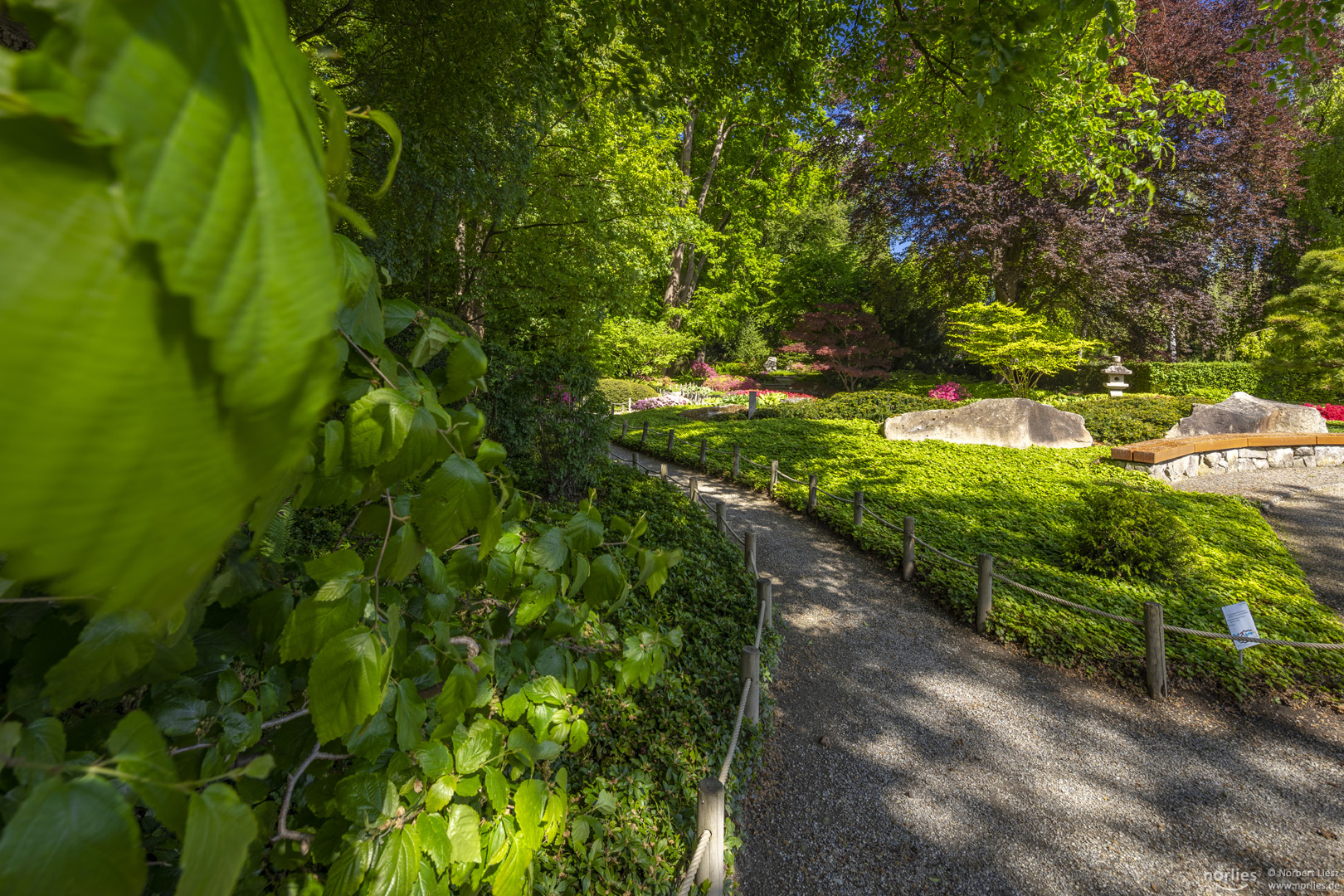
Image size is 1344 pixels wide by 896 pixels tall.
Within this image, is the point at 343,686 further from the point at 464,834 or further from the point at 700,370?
the point at 700,370

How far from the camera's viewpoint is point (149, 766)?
0.62 meters

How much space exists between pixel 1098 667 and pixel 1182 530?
2.60m

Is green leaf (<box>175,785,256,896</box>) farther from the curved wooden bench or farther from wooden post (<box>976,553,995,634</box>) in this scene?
the curved wooden bench

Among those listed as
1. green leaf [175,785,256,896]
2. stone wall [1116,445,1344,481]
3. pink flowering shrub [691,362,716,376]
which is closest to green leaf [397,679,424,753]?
green leaf [175,785,256,896]

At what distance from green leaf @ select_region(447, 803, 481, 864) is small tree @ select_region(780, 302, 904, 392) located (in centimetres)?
3004

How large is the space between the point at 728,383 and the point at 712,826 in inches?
1203

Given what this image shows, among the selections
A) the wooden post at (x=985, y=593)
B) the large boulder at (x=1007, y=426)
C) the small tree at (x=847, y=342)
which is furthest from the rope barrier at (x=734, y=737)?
the small tree at (x=847, y=342)

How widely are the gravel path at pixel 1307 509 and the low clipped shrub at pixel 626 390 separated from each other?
60.8 ft

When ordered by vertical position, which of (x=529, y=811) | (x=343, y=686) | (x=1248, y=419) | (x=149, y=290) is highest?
(x=149, y=290)

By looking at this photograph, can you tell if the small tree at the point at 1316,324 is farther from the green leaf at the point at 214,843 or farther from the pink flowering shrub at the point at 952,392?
the green leaf at the point at 214,843

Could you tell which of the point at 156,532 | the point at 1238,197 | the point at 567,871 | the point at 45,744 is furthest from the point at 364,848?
the point at 1238,197

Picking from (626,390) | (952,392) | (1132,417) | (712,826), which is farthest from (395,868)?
(626,390)

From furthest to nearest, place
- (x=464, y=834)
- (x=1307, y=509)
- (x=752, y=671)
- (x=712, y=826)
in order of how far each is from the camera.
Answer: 1. (x=1307, y=509)
2. (x=752, y=671)
3. (x=712, y=826)
4. (x=464, y=834)

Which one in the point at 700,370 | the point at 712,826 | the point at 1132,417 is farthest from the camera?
the point at 700,370
